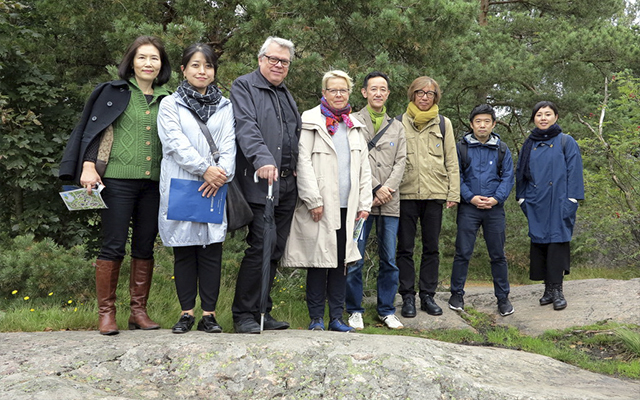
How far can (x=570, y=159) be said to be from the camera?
5.30 m

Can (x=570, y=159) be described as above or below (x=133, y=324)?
above

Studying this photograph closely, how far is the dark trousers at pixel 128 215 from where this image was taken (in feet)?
12.0

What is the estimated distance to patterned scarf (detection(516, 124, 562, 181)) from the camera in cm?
541

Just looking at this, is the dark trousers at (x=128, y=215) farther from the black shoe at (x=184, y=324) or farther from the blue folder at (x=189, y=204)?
the black shoe at (x=184, y=324)

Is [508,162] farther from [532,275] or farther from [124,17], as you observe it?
[124,17]

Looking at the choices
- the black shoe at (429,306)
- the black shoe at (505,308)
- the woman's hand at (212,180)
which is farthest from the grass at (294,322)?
the woman's hand at (212,180)

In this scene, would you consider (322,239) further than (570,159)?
No

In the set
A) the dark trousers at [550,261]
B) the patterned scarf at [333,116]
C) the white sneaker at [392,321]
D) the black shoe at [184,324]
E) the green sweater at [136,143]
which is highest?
the patterned scarf at [333,116]

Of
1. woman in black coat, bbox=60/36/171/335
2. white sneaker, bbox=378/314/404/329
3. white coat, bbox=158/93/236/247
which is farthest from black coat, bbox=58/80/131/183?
white sneaker, bbox=378/314/404/329

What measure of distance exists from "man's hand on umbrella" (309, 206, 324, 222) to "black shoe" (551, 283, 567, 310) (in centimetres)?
282

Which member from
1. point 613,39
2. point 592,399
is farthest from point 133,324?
point 613,39

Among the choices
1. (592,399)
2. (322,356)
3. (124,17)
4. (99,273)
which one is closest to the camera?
(592,399)

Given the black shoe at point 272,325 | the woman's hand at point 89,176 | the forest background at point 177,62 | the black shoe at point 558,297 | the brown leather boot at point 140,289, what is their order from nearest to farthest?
the woman's hand at point 89,176
the brown leather boot at point 140,289
the black shoe at point 272,325
the black shoe at point 558,297
the forest background at point 177,62

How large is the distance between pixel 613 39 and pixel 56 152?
10.3m
